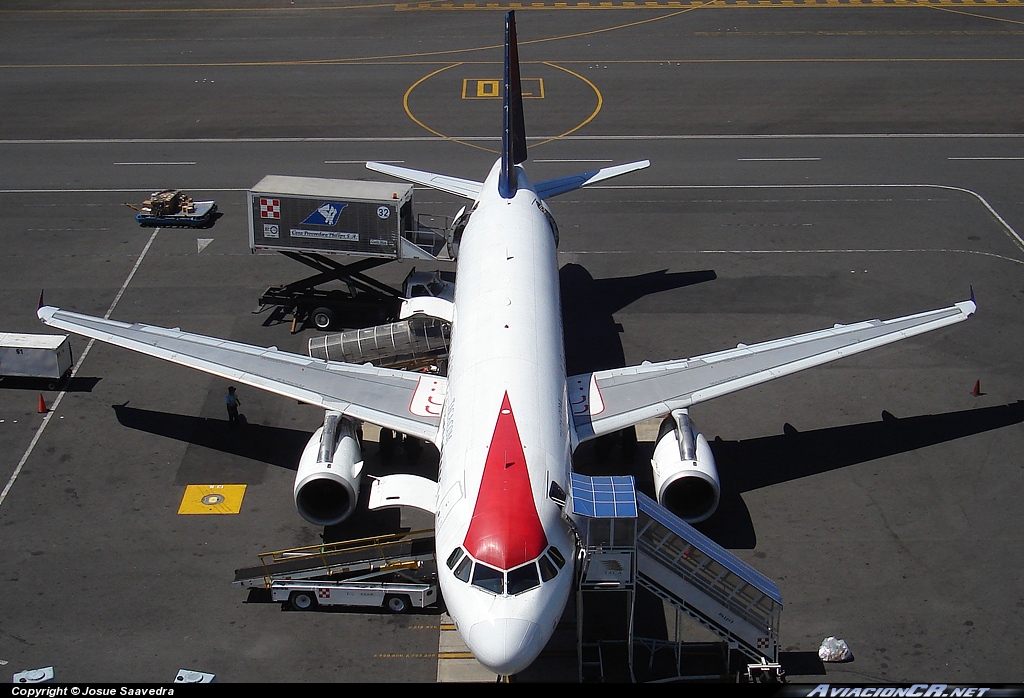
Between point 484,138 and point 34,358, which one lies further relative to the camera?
point 484,138

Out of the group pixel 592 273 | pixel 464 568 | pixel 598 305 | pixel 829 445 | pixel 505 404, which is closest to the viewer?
pixel 464 568

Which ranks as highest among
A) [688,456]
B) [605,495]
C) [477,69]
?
[605,495]

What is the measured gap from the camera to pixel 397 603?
1191 inches

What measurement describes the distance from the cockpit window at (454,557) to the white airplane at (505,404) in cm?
4

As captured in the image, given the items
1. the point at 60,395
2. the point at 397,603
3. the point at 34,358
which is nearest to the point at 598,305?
the point at 397,603

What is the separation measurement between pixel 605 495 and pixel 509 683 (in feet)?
18.5

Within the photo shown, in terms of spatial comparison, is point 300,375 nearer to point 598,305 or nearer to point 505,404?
point 505,404

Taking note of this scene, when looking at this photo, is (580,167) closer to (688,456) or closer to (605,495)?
(688,456)

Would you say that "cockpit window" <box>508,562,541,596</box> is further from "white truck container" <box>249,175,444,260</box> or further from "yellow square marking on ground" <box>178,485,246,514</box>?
"white truck container" <box>249,175,444,260</box>

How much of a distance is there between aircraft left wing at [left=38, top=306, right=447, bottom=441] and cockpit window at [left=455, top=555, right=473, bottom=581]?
29.7 ft

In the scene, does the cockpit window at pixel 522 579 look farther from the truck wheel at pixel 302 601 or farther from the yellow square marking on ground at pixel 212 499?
the yellow square marking on ground at pixel 212 499

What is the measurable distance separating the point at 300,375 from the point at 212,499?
191 inches

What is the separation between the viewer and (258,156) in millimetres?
62906

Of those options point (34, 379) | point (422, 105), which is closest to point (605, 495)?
point (34, 379)
